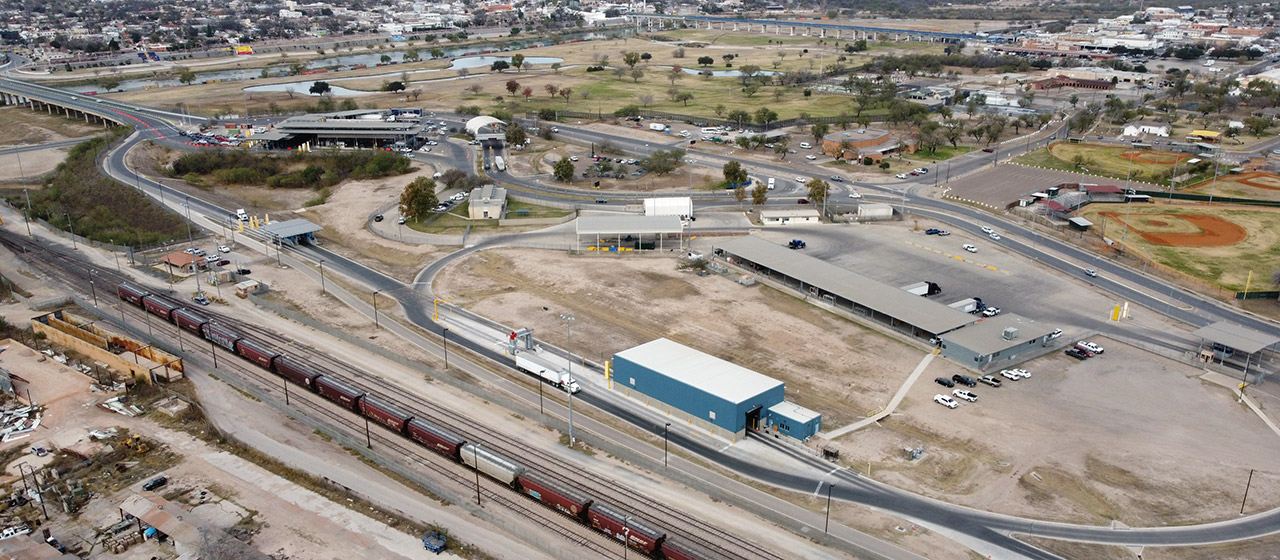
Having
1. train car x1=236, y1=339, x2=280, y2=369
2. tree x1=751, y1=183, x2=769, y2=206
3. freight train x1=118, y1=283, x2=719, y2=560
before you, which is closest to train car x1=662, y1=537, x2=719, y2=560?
freight train x1=118, y1=283, x2=719, y2=560

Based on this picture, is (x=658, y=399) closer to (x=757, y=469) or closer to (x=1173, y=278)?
(x=757, y=469)

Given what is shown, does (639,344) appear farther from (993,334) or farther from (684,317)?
(993,334)

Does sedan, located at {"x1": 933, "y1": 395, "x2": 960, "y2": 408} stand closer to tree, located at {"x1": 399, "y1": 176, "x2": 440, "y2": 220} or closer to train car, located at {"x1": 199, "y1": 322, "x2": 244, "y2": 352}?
train car, located at {"x1": 199, "y1": 322, "x2": 244, "y2": 352}

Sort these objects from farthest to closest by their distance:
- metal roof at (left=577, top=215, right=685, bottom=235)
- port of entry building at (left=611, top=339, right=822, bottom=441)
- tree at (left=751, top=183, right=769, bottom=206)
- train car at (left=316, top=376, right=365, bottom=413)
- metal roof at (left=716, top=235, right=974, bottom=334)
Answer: tree at (left=751, top=183, right=769, bottom=206), metal roof at (left=577, top=215, right=685, bottom=235), metal roof at (left=716, top=235, right=974, bottom=334), train car at (left=316, top=376, right=365, bottom=413), port of entry building at (left=611, top=339, right=822, bottom=441)

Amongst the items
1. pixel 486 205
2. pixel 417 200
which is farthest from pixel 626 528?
pixel 417 200

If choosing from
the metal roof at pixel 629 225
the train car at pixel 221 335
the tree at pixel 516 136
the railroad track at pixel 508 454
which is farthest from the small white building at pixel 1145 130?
→ the train car at pixel 221 335
